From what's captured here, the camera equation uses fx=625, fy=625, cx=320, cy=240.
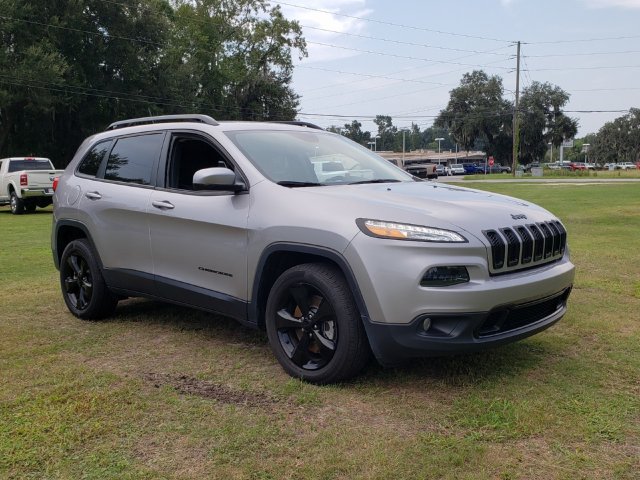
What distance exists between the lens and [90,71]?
36.5 metres

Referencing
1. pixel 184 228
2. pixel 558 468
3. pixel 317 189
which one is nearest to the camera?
pixel 558 468

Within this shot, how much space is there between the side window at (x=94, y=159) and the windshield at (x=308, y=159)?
1680 mm

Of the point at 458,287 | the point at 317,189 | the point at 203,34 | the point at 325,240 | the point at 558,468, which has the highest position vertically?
the point at 203,34

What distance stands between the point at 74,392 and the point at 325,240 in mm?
1775

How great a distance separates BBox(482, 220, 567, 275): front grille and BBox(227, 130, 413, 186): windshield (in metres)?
1.26

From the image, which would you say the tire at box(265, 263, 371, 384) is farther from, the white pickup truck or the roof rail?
the white pickup truck

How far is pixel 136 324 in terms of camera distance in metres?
5.50

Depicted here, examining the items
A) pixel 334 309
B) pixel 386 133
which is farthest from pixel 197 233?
pixel 386 133

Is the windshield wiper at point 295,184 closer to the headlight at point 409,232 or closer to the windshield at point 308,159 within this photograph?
the windshield at point 308,159

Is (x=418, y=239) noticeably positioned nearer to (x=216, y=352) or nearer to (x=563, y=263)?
(x=563, y=263)

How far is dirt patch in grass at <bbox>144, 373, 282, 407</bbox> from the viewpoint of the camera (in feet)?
12.0

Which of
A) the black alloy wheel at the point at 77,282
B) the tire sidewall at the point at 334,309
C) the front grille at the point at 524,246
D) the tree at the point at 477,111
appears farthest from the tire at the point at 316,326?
the tree at the point at 477,111

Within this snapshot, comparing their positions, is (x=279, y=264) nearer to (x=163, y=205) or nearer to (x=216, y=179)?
(x=216, y=179)

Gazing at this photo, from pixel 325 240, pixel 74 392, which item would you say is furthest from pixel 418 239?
pixel 74 392
